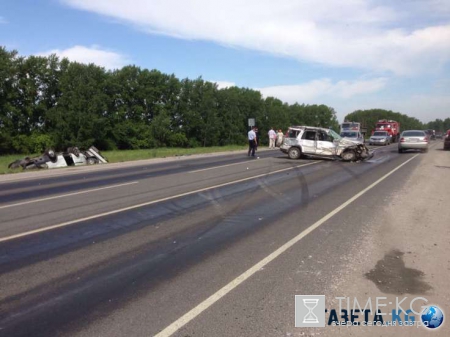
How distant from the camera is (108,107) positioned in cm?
4416

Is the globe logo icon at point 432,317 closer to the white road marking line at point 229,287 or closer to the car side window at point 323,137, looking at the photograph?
the white road marking line at point 229,287

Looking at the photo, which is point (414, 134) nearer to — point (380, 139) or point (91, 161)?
point (380, 139)

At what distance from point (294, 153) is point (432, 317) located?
1889cm

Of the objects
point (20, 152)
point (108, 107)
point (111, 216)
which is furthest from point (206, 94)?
point (111, 216)

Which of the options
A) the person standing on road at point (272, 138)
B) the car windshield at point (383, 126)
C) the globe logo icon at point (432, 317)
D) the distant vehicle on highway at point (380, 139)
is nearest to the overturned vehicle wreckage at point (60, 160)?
the person standing on road at point (272, 138)

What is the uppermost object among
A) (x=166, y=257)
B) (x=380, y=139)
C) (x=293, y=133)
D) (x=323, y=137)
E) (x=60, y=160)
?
(x=293, y=133)

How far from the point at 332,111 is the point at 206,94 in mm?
47442

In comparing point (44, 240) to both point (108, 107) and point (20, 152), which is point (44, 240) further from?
point (108, 107)

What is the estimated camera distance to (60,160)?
70.2 feet

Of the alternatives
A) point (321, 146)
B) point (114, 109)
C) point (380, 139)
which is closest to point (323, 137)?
point (321, 146)

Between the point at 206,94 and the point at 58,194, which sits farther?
the point at 206,94

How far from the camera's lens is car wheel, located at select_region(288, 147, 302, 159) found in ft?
73.1

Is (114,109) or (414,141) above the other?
(114,109)

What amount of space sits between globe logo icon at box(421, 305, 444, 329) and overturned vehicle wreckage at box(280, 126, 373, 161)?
17.3 metres
